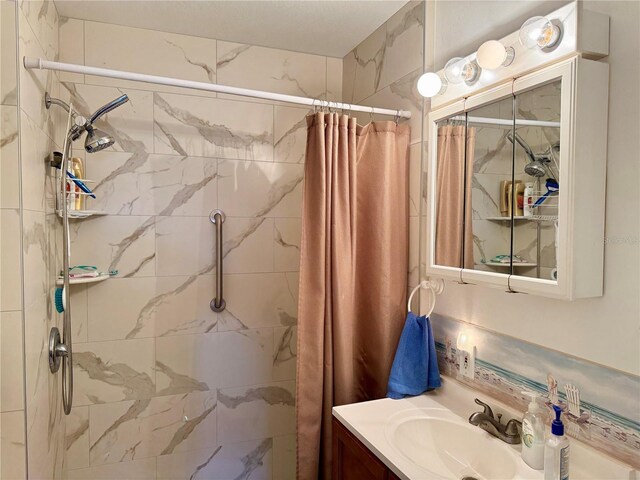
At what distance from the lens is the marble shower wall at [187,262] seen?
2090mm

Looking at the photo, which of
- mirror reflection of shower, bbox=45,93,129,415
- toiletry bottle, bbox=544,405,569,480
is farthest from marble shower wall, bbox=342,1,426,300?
mirror reflection of shower, bbox=45,93,129,415

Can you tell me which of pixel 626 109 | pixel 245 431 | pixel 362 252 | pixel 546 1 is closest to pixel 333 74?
pixel 362 252

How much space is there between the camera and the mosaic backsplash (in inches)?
41.3

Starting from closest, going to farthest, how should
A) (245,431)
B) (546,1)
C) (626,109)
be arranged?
(626,109) → (546,1) → (245,431)

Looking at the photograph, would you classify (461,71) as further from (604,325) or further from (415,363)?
(415,363)

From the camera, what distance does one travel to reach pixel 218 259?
7.38 ft

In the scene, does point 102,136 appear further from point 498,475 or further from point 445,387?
point 498,475

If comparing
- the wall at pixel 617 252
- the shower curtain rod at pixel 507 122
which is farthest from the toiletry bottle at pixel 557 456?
the shower curtain rod at pixel 507 122

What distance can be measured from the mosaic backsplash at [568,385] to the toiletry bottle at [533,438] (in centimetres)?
8

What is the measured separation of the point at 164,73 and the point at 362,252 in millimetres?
1410

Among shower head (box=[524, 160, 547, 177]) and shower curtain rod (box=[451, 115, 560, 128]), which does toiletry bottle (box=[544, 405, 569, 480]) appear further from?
shower curtain rod (box=[451, 115, 560, 128])

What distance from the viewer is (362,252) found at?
6.28 feet

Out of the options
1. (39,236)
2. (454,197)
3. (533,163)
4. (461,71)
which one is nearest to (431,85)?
(461,71)

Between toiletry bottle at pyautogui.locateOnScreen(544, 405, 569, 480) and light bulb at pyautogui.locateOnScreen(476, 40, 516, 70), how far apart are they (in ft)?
3.40
